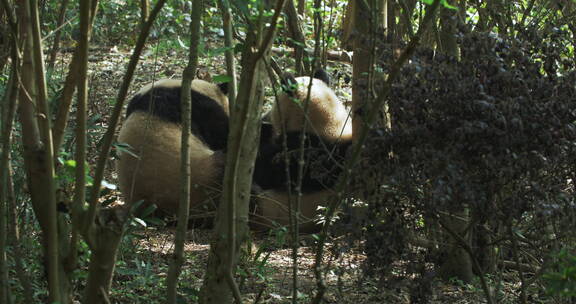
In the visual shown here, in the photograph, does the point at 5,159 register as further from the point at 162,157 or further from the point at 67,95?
the point at 162,157

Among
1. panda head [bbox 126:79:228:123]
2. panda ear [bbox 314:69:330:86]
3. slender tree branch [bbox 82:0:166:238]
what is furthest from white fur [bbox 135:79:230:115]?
slender tree branch [bbox 82:0:166:238]

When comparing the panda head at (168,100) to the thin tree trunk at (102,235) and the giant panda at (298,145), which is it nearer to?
the giant panda at (298,145)

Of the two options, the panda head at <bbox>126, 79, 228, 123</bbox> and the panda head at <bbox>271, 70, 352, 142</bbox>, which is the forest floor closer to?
the panda head at <bbox>271, 70, 352, 142</bbox>

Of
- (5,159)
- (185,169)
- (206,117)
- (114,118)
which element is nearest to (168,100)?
(206,117)

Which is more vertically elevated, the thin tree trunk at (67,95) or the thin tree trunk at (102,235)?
the thin tree trunk at (67,95)

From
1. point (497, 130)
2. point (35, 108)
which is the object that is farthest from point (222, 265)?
point (497, 130)

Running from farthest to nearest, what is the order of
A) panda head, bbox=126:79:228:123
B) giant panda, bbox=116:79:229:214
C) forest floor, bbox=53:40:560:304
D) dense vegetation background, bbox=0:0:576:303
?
panda head, bbox=126:79:228:123
giant panda, bbox=116:79:229:214
forest floor, bbox=53:40:560:304
dense vegetation background, bbox=0:0:576:303

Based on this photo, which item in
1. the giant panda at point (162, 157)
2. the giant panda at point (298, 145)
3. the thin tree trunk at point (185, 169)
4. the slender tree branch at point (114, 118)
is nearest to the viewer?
the slender tree branch at point (114, 118)

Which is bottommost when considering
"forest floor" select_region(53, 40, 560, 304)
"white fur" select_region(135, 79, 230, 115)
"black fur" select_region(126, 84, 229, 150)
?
"forest floor" select_region(53, 40, 560, 304)

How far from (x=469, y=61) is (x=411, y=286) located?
0.87 meters

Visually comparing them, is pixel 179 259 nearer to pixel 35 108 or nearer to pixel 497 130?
pixel 35 108

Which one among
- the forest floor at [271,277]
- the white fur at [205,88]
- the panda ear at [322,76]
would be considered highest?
the panda ear at [322,76]

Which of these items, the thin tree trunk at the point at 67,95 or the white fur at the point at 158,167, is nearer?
the thin tree trunk at the point at 67,95

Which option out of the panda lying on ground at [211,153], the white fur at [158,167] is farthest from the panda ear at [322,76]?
the white fur at [158,167]
